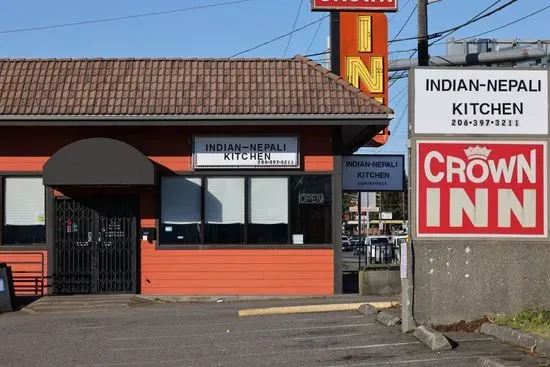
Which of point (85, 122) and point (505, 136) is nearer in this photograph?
point (505, 136)

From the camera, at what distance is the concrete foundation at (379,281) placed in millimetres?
17125

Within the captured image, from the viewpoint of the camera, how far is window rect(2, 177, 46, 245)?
1756cm

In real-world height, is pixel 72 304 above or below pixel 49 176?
below

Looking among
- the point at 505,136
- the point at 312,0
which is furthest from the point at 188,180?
the point at 505,136

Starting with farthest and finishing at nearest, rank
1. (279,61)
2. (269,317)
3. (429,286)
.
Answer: (279,61)
(269,317)
(429,286)

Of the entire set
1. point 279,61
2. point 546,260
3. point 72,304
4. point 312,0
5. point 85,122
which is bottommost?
point 72,304

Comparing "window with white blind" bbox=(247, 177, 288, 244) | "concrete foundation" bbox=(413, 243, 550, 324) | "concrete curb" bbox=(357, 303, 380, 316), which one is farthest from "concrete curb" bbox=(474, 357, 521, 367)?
"window with white blind" bbox=(247, 177, 288, 244)

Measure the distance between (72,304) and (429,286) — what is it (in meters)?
8.03

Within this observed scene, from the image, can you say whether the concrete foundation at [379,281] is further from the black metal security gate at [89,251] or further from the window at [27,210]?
the window at [27,210]

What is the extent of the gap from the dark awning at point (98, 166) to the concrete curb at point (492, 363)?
30.6 feet

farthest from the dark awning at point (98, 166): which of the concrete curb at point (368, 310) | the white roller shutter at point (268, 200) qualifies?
the concrete curb at point (368, 310)

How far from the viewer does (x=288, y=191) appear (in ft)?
57.4

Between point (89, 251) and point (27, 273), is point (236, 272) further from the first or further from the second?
point (27, 273)

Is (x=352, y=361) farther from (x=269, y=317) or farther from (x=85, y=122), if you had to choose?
(x=85, y=122)
